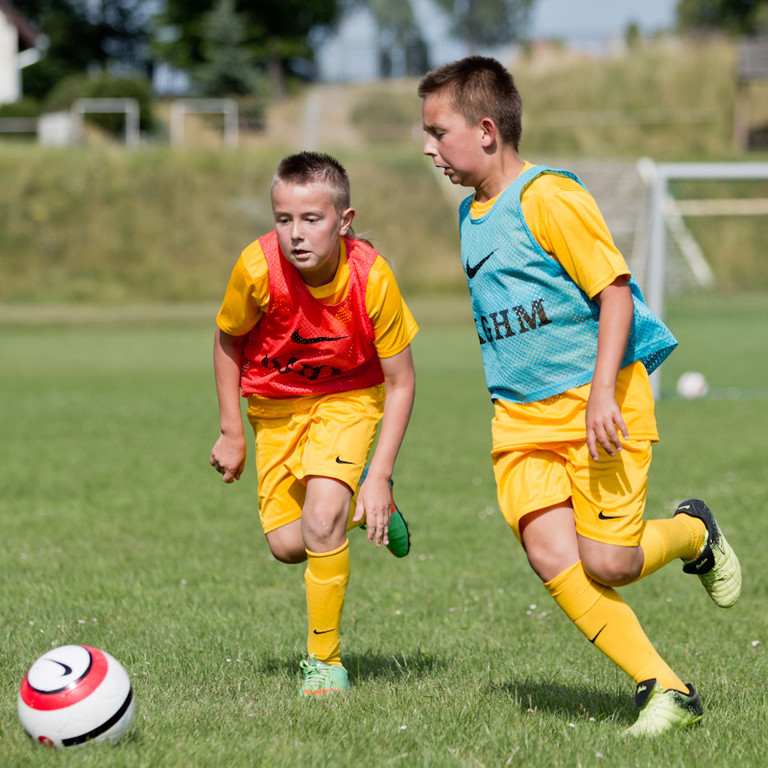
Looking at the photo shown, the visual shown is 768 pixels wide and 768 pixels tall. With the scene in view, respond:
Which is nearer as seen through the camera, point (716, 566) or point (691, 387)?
point (716, 566)

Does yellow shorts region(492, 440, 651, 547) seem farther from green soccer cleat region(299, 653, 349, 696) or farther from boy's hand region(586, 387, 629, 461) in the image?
green soccer cleat region(299, 653, 349, 696)

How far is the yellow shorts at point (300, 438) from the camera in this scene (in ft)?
13.2

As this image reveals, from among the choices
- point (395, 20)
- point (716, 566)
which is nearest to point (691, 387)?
point (716, 566)

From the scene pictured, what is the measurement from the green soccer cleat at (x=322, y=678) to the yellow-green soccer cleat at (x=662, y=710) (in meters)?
0.99

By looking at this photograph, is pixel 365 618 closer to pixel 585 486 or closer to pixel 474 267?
pixel 585 486

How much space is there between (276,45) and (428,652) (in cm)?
5346

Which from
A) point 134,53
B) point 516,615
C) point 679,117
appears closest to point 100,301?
point 679,117

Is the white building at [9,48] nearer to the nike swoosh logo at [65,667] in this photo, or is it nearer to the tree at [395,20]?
the tree at [395,20]

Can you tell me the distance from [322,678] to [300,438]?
902 millimetres

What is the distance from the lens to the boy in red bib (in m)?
3.81

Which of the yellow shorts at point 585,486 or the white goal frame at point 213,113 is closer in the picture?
the yellow shorts at point 585,486

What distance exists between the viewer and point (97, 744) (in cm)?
307

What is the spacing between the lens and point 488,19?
297 ft

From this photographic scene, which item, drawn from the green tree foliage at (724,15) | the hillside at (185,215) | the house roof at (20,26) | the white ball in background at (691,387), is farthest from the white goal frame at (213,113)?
the green tree foliage at (724,15)
